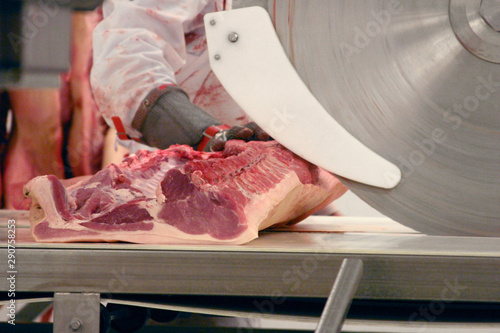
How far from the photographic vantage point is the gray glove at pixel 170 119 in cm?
185

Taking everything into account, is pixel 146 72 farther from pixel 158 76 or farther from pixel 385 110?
pixel 385 110

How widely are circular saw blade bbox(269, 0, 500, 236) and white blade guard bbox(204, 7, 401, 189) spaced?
0.03 metres

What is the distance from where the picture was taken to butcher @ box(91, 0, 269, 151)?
6.27 feet

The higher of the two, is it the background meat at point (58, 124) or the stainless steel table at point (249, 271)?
the stainless steel table at point (249, 271)

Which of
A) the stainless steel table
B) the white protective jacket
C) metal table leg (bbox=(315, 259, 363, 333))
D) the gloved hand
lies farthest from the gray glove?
metal table leg (bbox=(315, 259, 363, 333))

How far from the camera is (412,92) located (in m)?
1.15

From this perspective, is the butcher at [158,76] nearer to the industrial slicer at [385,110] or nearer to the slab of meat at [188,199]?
the slab of meat at [188,199]

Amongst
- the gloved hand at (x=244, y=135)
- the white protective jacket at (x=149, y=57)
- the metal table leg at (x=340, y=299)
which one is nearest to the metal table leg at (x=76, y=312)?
the metal table leg at (x=340, y=299)

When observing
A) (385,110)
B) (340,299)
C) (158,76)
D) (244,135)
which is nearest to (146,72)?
(158,76)

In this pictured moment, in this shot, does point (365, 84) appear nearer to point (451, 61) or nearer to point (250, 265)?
point (451, 61)

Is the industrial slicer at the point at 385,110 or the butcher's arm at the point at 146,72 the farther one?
the butcher's arm at the point at 146,72

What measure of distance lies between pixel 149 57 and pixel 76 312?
162 centimetres

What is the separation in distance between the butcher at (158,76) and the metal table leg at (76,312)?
0.89 m

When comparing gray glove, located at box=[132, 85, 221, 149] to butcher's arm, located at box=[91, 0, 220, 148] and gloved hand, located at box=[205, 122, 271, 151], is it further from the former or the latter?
gloved hand, located at box=[205, 122, 271, 151]
